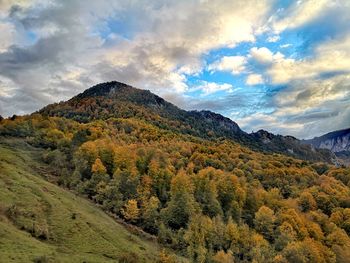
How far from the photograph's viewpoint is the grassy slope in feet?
227

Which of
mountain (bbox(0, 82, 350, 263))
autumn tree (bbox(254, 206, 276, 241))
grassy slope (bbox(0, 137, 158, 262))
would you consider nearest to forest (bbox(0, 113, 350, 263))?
autumn tree (bbox(254, 206, 276, 241))

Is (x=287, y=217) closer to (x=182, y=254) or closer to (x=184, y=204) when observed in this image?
(x=184, y=204)

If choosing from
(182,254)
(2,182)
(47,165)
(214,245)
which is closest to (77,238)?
(2,182)

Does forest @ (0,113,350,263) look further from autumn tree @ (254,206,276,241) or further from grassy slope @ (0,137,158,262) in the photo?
grassy slope @ (0,137,158,262)

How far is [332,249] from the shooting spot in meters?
158

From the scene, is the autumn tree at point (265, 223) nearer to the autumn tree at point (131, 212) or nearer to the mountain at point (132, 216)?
the mountain at point (132, 216)

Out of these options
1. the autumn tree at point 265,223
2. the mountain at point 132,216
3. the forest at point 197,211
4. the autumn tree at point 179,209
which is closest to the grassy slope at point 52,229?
the mountain at point 132,216

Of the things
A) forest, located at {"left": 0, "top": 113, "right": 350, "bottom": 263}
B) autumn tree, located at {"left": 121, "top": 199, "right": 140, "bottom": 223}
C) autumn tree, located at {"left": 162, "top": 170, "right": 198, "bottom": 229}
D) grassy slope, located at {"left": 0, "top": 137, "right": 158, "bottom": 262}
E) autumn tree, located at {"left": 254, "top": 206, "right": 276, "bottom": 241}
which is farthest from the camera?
autumn tree, located at {"left": 254, "top": 206, "right": 276, "bottom": 241}

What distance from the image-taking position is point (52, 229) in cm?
8581

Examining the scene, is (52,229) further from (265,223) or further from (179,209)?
(265,223)

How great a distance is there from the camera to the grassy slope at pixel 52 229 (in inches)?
2721

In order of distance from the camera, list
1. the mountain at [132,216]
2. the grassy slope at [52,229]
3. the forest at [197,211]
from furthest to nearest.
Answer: the forest at [197,211], the mountain at [132,216], the grassy slope at [52,229]

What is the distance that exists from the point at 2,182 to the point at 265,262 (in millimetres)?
88217

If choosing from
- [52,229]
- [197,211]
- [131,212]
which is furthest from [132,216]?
[52,229]
